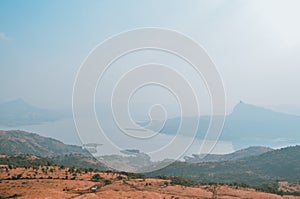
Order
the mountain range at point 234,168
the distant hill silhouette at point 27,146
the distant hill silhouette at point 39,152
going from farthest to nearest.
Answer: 1. the distant hill silhouette at point 27,146
2. the mountain range at point 234,168
3. the distant hill silhouette at point 39,152

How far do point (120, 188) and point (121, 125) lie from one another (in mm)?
7375

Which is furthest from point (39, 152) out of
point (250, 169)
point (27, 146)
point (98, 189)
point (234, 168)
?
point (98, 189)

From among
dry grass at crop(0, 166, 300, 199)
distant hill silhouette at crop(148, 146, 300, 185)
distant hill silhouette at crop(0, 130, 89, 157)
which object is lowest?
dry grass at crop(0, 166, 300, 199)

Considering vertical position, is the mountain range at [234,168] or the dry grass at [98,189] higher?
the mountain range at [234,168]

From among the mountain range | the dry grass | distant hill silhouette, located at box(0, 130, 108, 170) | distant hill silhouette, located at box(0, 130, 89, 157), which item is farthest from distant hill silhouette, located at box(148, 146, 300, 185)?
distant hill silhouette, located at box(0, 130, 89, 157)

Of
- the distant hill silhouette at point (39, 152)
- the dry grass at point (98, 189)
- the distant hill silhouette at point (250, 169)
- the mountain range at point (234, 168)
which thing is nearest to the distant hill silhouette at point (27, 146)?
the distant hill silhouette at point (39, 152)

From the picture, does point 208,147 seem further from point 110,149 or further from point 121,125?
point 121,125

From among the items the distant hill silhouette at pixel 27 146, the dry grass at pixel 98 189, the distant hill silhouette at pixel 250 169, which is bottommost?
the dry grass at pixel 98 189

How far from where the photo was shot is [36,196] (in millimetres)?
24219

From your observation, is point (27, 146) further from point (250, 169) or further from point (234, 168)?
point (250, 169)

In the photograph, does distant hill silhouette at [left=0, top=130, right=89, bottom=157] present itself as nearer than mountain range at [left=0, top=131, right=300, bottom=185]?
No

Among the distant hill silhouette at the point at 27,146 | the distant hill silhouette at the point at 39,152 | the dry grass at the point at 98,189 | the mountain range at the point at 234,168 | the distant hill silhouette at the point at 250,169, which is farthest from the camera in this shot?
the distant hill silhouette at the point at 27,146

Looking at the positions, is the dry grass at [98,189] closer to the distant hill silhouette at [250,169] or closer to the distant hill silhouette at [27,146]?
the distant hill silhouette at [250,169]

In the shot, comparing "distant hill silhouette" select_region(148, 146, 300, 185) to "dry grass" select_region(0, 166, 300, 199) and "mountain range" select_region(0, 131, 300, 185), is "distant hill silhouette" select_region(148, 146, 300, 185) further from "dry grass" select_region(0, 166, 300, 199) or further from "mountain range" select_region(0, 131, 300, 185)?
"dry grass" select_region(0, 166, 300, 199)
